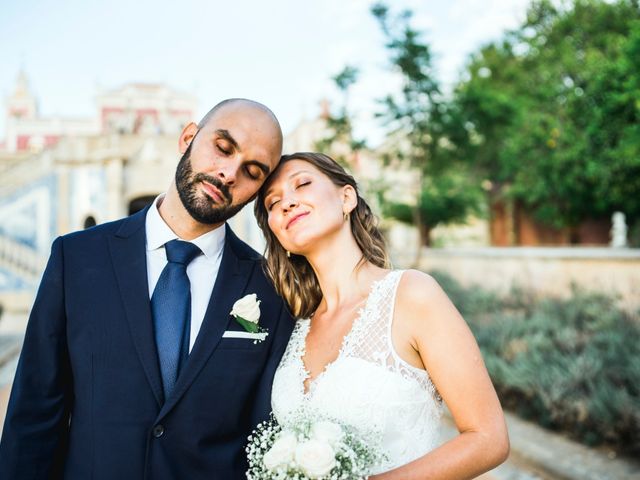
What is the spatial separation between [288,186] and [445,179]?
471 inches

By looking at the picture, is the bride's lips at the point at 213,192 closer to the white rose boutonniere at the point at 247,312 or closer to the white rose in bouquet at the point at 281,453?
the white rose boutonniere at the point at 247,312

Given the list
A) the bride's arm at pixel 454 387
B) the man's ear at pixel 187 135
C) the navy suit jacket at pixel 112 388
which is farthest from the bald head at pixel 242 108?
the bride's arm at pixel 454 387

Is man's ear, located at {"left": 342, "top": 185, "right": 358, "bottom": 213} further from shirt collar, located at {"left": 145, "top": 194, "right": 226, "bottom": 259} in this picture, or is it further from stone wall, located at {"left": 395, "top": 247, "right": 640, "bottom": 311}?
stone wall, located at {"left": 395, "top": 247, "right": 640, "bottom": 311}

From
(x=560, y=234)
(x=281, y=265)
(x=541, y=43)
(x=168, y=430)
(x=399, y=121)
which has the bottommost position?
(x=560, y=234)

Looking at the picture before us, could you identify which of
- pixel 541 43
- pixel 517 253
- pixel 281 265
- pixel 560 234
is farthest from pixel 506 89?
pixel 281 265

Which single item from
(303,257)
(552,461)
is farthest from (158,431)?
(552,461)

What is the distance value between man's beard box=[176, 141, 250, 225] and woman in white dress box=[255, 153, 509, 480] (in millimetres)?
320

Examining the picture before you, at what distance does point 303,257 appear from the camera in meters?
2.95

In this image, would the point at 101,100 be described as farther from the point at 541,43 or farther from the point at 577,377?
the point at 577,377

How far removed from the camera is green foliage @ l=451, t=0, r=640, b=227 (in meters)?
10.9

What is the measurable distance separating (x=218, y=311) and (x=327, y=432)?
2.36ft

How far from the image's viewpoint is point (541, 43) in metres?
20.6

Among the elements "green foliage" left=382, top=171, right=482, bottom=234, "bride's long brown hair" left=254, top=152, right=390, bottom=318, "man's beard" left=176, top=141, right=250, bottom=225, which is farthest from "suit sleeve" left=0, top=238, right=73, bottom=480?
"green foliage" left=382, top=171, right=482, bottom=234

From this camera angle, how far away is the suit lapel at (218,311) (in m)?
1.97
